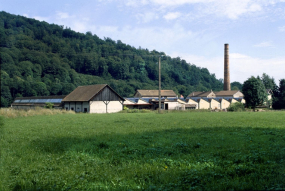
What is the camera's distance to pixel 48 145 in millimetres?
10438

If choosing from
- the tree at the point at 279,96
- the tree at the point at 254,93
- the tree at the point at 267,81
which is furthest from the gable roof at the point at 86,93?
the tree at the point at 267,81

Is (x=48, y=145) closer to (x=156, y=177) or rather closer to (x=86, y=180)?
(x=86, y=180)

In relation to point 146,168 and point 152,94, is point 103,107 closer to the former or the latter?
point 146,168

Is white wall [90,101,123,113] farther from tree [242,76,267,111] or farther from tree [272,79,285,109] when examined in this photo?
tree [272,79,285,109]

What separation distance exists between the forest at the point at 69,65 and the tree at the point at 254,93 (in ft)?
125

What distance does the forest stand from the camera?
9969cm

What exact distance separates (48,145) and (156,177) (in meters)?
6.11

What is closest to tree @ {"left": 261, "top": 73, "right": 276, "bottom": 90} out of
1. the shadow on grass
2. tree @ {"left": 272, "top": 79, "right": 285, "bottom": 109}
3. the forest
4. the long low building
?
tree @ {"left": 272, "top": 79, "right": 285, "bottom": 109}

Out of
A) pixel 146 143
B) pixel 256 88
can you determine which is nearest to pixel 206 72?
pixel 256 88

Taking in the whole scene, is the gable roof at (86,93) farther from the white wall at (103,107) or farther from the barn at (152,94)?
the barn at (152,94)

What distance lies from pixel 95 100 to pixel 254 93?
39880 millimetres

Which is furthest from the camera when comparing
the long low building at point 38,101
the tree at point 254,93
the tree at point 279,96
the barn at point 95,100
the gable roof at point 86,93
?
the tree at point 279,96

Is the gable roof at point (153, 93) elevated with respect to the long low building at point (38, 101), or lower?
elevated

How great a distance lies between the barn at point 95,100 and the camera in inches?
1958
